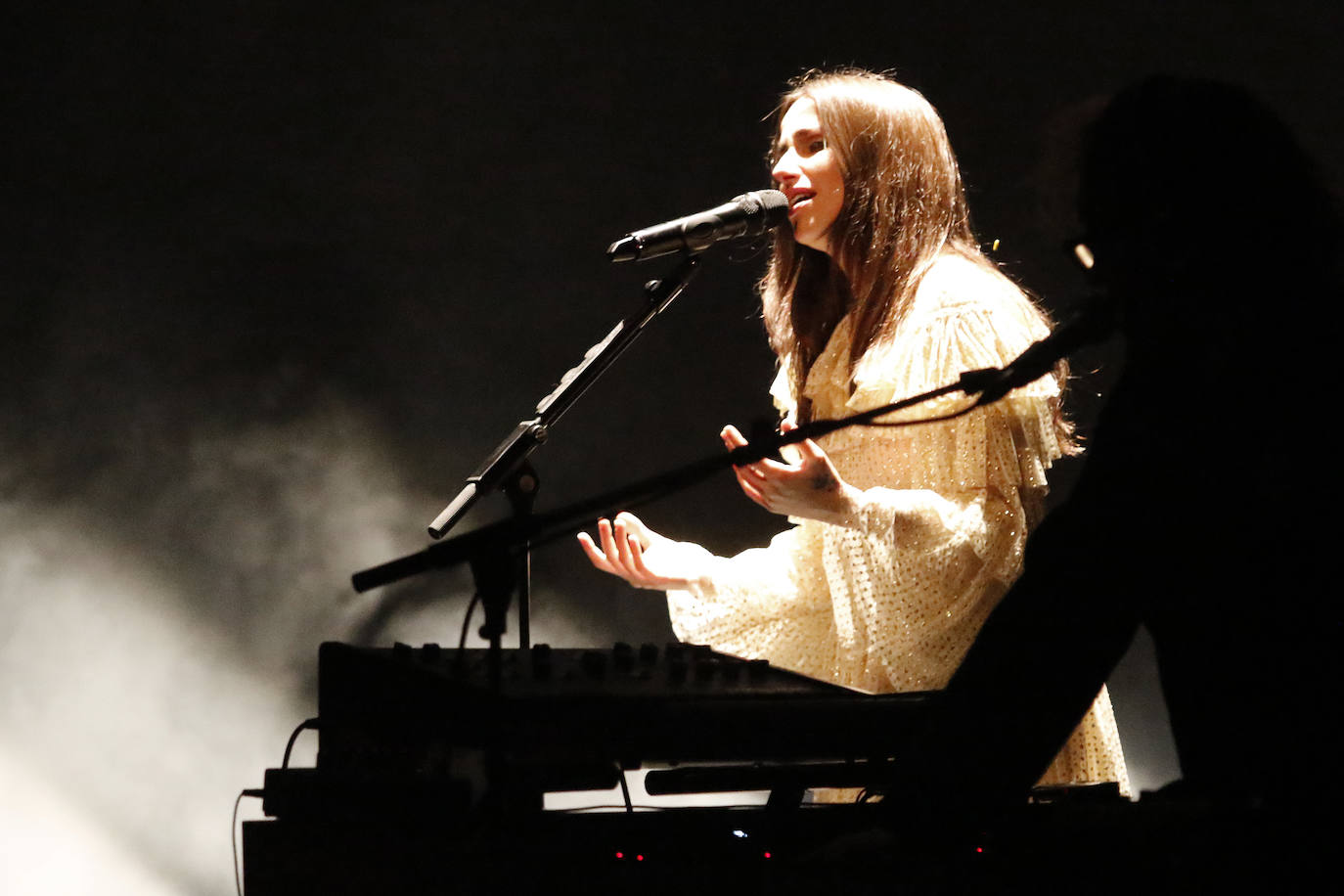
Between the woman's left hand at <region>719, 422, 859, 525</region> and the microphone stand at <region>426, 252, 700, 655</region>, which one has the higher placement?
the microphone stand at <region>426, 252, 700, 655</region>

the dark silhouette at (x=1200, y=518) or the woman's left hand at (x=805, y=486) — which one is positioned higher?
the woman's left hand at (x=805, y=486)

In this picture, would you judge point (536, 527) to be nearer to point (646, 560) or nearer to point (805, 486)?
point (805, 486)

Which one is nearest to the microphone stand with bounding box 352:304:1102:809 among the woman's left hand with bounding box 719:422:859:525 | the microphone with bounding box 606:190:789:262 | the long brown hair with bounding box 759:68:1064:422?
the woman's left hand with bounding box 719:422:859:525

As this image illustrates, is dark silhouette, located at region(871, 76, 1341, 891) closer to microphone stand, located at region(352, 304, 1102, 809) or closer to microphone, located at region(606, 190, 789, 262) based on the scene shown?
microphone stand, located at region(352, 304, 1102, 809)

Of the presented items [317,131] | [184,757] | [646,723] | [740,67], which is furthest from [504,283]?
[646,723]

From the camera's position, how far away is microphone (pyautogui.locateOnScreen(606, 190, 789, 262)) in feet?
5.58

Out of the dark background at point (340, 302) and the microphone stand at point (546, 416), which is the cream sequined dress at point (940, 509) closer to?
the microphone stand at point (546, 416)

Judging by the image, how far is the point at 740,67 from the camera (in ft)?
10.0

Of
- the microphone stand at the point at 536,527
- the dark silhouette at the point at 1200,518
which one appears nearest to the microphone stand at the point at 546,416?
the microphone stand at the point at 536,527

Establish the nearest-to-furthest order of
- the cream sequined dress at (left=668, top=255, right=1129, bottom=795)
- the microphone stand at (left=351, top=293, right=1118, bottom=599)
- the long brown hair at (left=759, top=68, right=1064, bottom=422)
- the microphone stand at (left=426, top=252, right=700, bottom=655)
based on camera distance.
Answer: the microphone stand at (left=351, top=293, right=1118, bottom=599)
the cream sequined dress at (left=668, top=255, right=1129, bottom=795)
the microphone stand at (left=426, top=252, right=700, bottom=655)
the long brown hair at (left=759, top=68, right=1064, bottom=422)

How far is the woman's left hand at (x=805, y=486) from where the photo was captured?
1.59 metres

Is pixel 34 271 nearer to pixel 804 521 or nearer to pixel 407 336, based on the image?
pixel 407 336

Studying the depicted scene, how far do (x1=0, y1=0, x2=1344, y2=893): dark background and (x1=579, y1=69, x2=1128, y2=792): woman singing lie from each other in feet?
3.09

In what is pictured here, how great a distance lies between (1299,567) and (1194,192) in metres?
0.34
